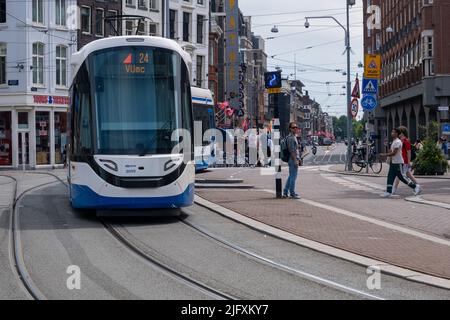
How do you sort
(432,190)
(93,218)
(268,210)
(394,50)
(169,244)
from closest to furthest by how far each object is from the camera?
1. (169,244)
2. (93,218)
3. (268,210)
4. (432,190)
5. (394,50)

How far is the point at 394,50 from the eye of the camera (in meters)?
68.6

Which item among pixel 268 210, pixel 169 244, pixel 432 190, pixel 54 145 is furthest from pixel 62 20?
pixel 169 244

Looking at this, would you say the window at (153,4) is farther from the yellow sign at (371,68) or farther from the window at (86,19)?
the yellow sign at (371,68)

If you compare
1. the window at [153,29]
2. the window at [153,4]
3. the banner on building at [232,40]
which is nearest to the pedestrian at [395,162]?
the banner on building at [232,40]

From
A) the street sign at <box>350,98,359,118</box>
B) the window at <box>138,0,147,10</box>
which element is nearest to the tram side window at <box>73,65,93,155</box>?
the street sign at <box>350,98,359,118</box>

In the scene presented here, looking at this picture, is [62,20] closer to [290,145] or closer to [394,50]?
[394,50]

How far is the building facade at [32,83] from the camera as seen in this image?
1984 inches

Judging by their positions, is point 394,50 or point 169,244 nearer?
point 169,244

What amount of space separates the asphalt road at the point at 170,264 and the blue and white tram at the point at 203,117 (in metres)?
16.5

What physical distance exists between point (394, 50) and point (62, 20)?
29.2 meters

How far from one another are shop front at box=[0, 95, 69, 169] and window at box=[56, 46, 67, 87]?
1.24 metres

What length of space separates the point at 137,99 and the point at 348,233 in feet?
15.0

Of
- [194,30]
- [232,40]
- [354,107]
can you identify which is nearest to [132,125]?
[354,107]

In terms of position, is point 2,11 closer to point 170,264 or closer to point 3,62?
point 3,62
